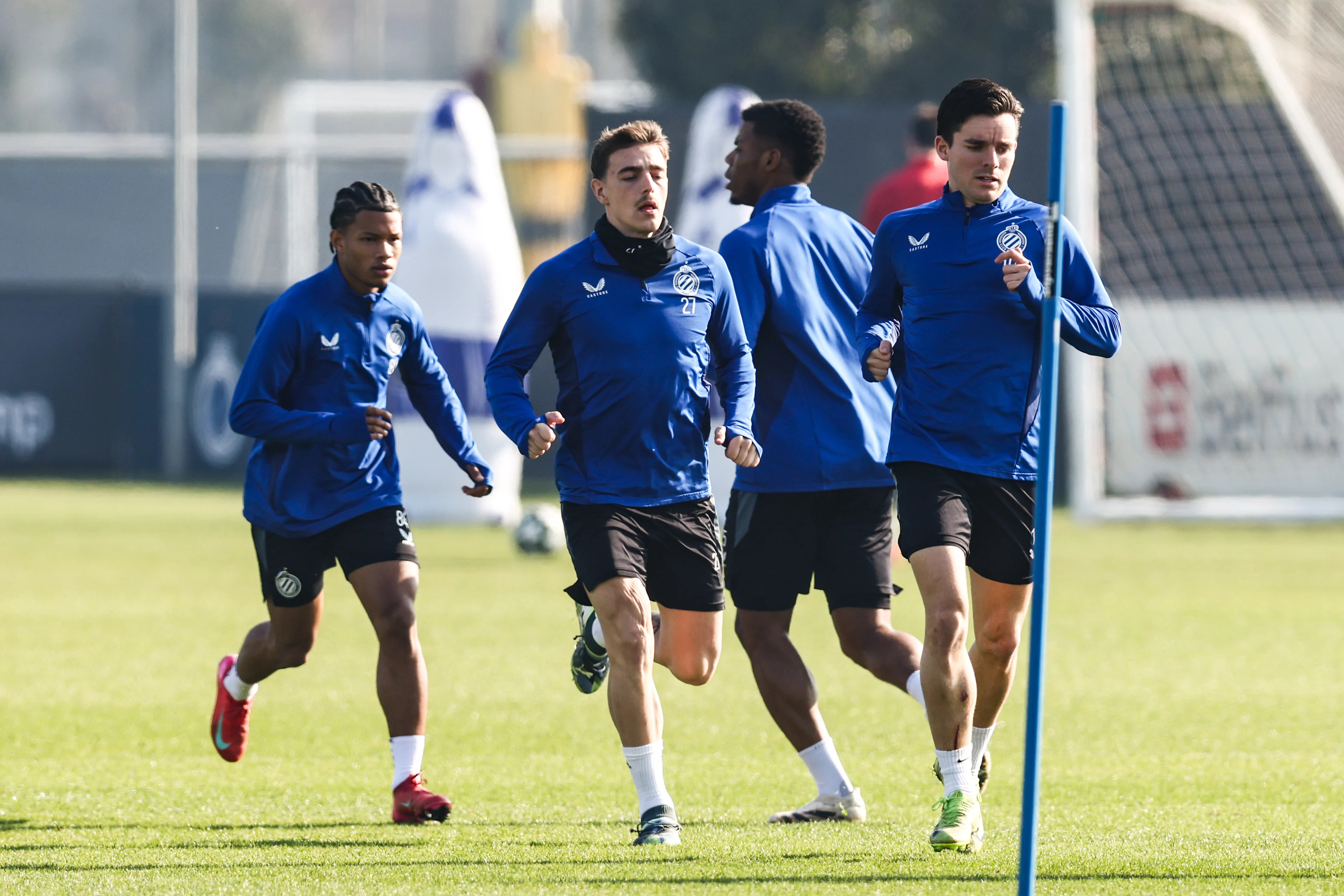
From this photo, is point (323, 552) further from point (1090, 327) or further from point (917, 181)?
point (917, 181)

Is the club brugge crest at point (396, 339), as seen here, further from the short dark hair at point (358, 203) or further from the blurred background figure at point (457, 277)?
the blurred background figure at point (457, 277)

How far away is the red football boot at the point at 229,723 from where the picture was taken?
7273mm

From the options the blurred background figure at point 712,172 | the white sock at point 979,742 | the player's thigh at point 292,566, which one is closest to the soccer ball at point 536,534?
the blurred background figure at point 712,172

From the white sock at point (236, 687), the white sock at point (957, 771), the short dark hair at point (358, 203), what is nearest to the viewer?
the white sock at point (957, 771)

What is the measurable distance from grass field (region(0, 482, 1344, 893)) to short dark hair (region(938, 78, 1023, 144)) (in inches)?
81.2

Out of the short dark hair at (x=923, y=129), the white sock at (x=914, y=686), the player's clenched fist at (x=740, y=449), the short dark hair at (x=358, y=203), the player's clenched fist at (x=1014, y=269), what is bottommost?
the white sock at (x=914, y=686)

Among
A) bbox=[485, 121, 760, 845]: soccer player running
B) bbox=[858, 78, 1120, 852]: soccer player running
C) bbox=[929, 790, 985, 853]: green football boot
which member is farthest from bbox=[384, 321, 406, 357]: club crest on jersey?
bbox=[929, 790, 985, 853]: green football boot

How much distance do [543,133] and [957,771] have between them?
36669mm

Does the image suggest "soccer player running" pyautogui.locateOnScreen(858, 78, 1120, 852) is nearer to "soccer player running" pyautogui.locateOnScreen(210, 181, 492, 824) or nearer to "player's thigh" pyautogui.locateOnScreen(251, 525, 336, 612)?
"soccer player running" pyautogui.locateOnScreen(210, 181, 492, 824)

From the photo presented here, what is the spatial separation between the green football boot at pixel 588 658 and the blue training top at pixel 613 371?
2.28 ft

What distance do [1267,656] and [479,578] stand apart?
5871 millimetres

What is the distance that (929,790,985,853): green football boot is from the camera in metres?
5.55

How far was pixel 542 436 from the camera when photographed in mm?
5695

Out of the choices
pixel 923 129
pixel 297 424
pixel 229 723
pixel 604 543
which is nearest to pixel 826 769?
pixel 604 543
